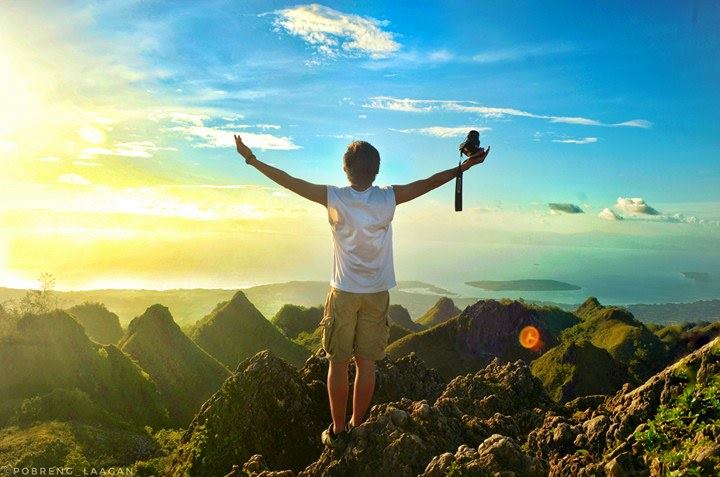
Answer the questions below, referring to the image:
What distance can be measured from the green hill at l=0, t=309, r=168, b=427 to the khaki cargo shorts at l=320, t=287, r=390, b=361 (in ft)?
72.5

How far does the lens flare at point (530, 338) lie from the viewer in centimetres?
5269

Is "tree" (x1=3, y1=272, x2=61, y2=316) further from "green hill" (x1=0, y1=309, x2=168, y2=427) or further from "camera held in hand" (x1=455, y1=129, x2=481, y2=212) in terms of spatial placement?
"camera held in hand" (x1=455, y1=129, x2=481, y2=212)

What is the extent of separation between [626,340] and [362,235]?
4993 centimetres

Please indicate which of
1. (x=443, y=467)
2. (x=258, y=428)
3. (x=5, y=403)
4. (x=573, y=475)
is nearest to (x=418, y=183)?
(x=443, y=467)

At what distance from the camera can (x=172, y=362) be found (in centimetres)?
3731

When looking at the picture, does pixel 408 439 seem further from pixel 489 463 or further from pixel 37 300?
pixel 37 300

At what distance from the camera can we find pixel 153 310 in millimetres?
38844

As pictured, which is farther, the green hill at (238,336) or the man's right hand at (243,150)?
the green hill at (238,336)

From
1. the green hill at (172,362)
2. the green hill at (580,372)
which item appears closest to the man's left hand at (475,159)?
the green hill at (172,362)

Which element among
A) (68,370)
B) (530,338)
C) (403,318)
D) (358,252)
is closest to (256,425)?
(358,252)

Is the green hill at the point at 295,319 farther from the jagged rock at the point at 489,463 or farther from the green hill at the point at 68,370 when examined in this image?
the jagged rock at the point at 489,463

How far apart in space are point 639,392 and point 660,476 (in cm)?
241

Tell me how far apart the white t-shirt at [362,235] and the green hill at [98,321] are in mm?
46275

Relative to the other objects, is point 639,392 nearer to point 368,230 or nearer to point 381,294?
point 381,294
